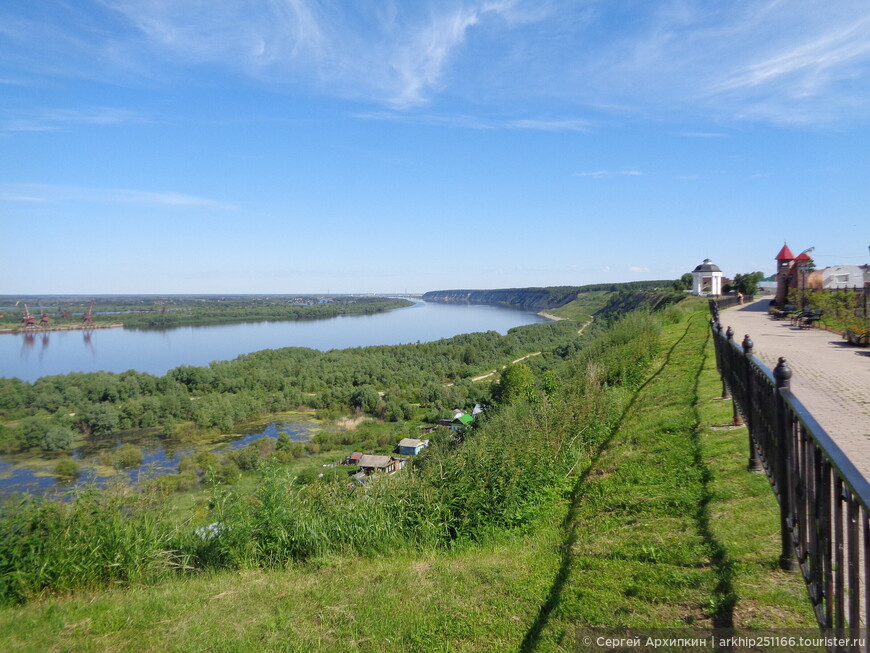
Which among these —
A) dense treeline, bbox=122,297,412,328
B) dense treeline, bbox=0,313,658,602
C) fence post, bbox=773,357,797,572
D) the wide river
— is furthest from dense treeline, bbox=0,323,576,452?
dense treeline, bbox=122,297,412,328

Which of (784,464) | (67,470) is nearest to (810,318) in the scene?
(784,464)

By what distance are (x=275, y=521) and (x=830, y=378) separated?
342 inches

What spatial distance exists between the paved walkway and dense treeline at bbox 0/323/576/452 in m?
26.0

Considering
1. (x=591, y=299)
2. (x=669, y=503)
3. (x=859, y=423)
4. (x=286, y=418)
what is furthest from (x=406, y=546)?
(x=591, y=299)

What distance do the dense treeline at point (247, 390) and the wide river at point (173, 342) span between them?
1041cm

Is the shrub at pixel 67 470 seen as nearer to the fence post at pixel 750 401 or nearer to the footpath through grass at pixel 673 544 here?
the footpath through grass at pixel 673 544

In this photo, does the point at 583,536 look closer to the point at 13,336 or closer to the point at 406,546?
the point at 406,546

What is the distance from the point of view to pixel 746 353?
4.01 meters

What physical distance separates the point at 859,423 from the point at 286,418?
137ft

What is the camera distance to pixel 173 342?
8238 centimetres

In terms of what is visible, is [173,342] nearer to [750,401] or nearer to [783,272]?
[783,272]

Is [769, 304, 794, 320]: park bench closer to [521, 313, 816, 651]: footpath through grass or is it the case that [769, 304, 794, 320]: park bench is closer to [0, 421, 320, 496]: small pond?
[521, 313, 816, 651]: footpath through grass

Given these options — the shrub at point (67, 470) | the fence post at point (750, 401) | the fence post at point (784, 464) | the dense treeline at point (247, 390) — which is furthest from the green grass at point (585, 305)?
the fence post at point (784, 464)

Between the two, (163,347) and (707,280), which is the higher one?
(707,280)
